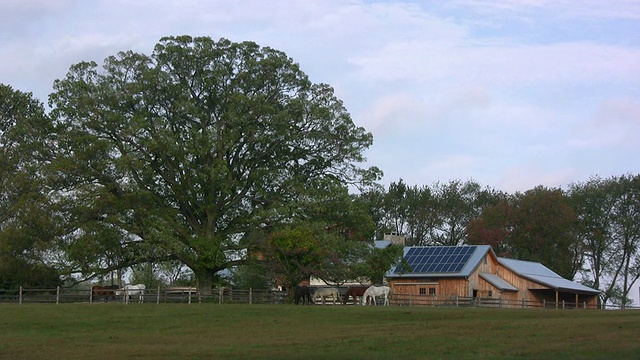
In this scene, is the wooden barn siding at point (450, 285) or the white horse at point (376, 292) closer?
the white horse at point (376, 292)

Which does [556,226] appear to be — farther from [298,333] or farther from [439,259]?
[298,333]

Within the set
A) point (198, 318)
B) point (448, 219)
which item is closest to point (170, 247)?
point (198, 318)

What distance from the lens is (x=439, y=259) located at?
63719 millimetres

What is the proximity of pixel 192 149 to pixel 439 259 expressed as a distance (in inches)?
873

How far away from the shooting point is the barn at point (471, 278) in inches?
2431

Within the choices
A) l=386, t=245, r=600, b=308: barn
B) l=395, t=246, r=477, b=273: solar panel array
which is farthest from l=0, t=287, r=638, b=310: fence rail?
l=395, t=246, r=477, b=273: solar panel array

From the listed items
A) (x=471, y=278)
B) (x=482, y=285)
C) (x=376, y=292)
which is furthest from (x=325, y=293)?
(x=482, y=285)

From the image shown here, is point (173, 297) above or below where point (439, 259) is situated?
below

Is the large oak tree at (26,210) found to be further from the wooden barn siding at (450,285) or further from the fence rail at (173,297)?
the wooden barn siding at (450,285)

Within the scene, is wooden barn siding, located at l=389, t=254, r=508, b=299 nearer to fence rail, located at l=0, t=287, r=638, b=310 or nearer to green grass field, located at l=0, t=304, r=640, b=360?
fence rail, located at l=0, t=287, r=638, b=310

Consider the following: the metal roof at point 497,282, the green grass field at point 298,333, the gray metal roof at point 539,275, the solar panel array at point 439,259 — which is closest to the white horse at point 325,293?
the green grass field at point 298,333

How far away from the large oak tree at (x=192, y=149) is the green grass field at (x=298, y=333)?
25.4ft

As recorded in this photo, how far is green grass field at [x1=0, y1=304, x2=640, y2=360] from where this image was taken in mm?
23781

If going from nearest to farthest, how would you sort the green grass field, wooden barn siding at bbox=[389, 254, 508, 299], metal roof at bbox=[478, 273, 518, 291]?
1. the green grass field
2. wooden barn siding at bbox=[389, 254, 508, 299]
3. metal roof at bbox=[478, 273, 518, 291]
